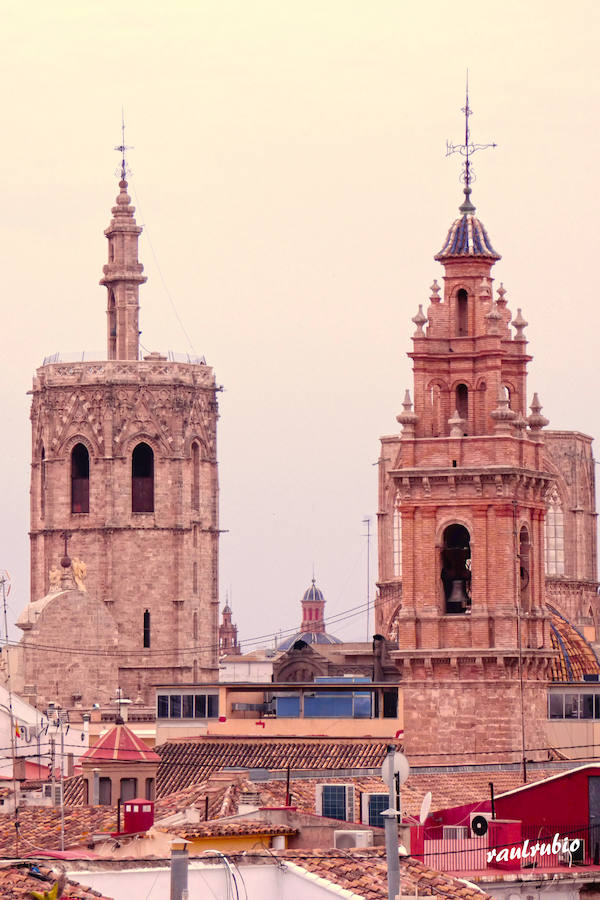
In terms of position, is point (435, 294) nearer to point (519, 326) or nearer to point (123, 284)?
point (519, 326)

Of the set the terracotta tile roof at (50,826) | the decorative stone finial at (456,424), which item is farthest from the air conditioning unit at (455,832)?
the decorative stone finial at (456,424)

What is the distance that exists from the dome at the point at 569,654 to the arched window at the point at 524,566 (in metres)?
8.77

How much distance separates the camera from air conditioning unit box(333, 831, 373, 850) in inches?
2030

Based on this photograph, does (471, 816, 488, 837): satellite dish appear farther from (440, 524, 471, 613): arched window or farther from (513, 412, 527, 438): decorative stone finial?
(513, 412, 527, 438): decorative stone finial

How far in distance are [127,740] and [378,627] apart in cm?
4934

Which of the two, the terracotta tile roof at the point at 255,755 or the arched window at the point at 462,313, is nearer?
the arched window at the point at 462,313

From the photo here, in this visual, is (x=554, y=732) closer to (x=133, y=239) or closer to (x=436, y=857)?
(x=436, y=857)

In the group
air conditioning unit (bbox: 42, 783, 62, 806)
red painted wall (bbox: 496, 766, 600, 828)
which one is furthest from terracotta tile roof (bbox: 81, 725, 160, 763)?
red painted wall (bbox: 496, 766, 600, 828)

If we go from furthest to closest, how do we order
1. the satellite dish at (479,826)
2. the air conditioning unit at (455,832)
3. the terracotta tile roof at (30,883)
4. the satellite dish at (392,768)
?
the air conditioning unit at (455,832) < the satellite dish at (479,826) < the satellite dish at (392,768) < the terracotta tile roof at (30,883)

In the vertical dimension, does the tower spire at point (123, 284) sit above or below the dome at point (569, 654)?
above

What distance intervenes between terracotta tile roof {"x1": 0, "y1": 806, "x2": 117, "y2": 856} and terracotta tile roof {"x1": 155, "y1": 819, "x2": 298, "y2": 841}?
5.87 feet

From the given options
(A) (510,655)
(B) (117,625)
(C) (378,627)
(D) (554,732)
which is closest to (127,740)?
(A) (510,655)

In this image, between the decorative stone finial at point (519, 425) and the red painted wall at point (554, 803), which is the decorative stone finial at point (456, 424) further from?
the red painted wall at point (554, 803)

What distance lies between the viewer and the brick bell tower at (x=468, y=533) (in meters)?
76.8
